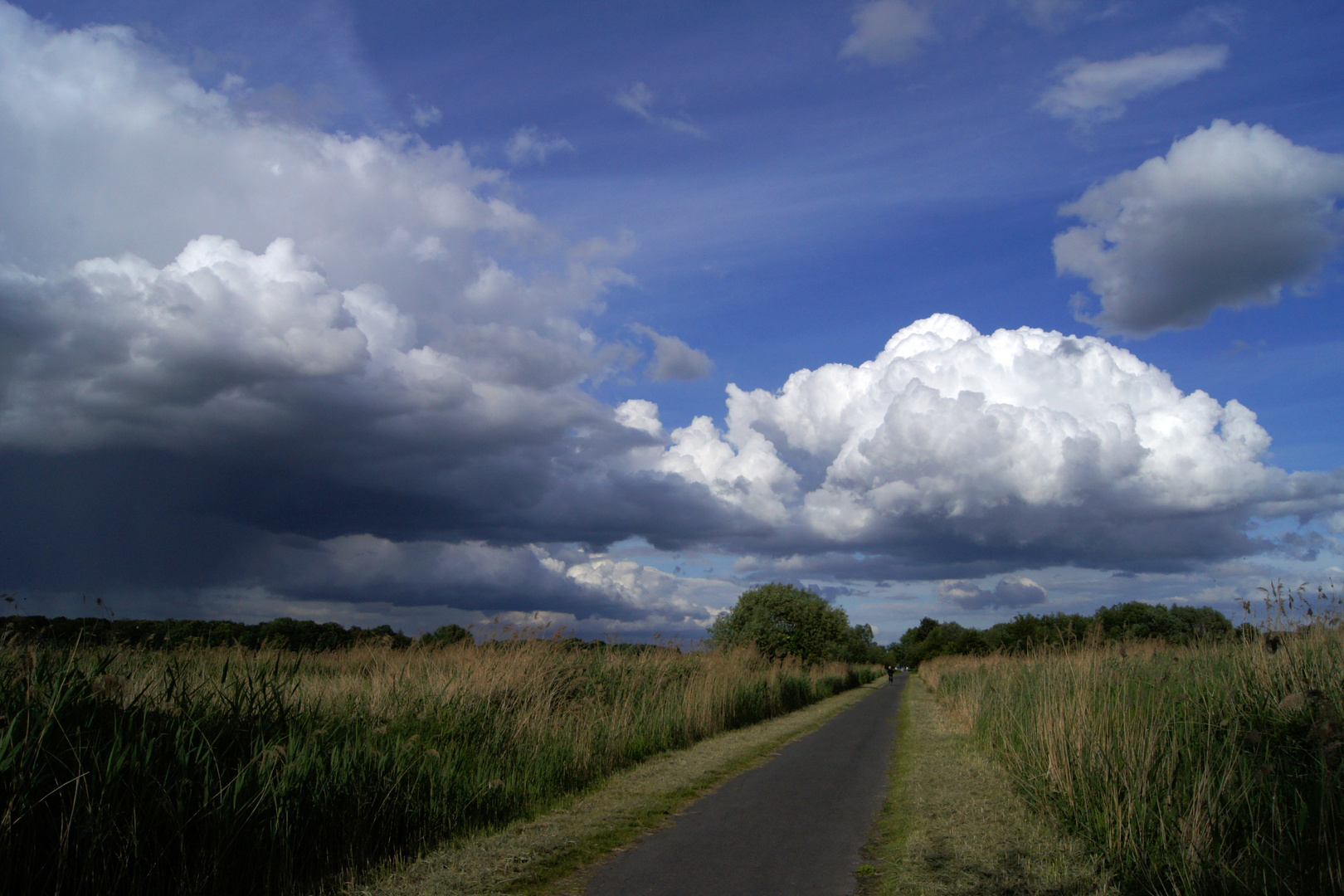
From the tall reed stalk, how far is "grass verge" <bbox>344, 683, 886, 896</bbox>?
14.4ft

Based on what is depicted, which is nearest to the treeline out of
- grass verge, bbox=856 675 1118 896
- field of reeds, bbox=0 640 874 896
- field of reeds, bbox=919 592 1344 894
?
field of reeds, bbox=919 592 1344 894

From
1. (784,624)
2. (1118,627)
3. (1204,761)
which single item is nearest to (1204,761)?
(1204,761)

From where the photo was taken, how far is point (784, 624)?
46.8 metres

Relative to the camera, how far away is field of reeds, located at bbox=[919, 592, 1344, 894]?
15.8 ft

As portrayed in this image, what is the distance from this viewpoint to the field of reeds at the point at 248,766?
4574mm

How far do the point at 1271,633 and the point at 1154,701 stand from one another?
1558mm

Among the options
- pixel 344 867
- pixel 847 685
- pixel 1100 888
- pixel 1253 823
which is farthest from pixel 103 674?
pixel 847 685

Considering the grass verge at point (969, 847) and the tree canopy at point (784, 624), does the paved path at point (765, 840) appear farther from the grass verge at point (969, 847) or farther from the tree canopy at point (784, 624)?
the tree canopy at point (784, 624)

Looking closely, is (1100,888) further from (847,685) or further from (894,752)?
(847,685)

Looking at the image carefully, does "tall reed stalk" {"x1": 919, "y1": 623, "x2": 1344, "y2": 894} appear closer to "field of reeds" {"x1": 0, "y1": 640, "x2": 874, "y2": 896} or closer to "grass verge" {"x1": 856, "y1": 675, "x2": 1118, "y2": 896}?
"grass verge" {"x1": 856, "y1": 675, "x2": 1118, "y2": 896}

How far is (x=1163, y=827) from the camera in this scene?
550 centimetres

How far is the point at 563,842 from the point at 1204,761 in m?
5.84

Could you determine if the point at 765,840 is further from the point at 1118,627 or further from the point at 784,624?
the point at 784,624

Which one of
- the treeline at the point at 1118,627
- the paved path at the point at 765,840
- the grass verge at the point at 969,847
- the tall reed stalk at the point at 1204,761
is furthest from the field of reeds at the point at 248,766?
the treeline at the point at 1118,627
